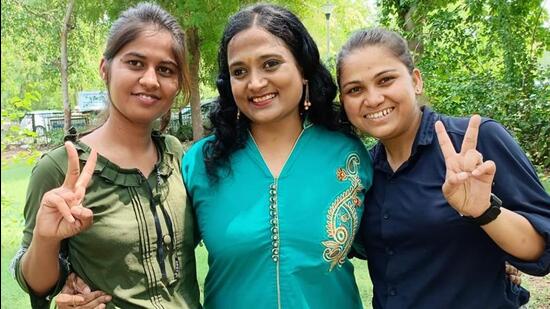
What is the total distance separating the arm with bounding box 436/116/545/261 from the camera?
152cm

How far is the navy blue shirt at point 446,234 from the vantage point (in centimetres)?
165

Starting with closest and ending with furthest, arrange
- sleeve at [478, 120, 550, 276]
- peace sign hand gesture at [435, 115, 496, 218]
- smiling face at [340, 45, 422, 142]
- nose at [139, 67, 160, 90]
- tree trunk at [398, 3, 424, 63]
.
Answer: peace sign hand gesture at [435, 115, 496, 218], sleeve at [478, 120, 550, 276], nose at [139, 67, 160, 90], smiling face at [340, 45, 422, 142], tree trunk at [398, 3, 424, 63]

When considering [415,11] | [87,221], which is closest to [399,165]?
[87,221]

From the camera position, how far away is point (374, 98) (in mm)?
1838

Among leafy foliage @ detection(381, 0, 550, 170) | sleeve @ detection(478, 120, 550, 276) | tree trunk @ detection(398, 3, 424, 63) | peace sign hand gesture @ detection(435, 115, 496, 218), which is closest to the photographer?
peace sign hand gesture @ detection(435, 115, 496, 218)

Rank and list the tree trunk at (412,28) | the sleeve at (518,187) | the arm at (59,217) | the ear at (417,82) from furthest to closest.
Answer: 1. the tree trunk at (412,28)
2. the ear at (417,82)
3. the sleeve at (518,187)
4. the arm at (59,217)

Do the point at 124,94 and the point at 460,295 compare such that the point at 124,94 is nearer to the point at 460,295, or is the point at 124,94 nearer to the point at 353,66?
the point at 353,66

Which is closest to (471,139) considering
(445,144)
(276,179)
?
(445,144)

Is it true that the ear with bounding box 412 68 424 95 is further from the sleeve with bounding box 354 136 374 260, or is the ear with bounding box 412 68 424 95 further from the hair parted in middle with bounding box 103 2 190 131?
the hair parted in middle with bounding box 103 2 190 131

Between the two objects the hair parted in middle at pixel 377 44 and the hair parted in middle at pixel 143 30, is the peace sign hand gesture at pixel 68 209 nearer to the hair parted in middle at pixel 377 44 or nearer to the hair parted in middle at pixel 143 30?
the hair parted in middle at pixel 143 30

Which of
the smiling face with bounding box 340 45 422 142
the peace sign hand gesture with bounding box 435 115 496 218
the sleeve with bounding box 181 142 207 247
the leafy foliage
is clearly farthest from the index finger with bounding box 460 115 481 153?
the leafy foliage

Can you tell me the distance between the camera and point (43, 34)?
5250mm

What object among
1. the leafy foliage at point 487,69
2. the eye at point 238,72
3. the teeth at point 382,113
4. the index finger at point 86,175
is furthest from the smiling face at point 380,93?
the leafy foliage at point 487,69

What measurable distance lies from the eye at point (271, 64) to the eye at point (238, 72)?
88 mm
